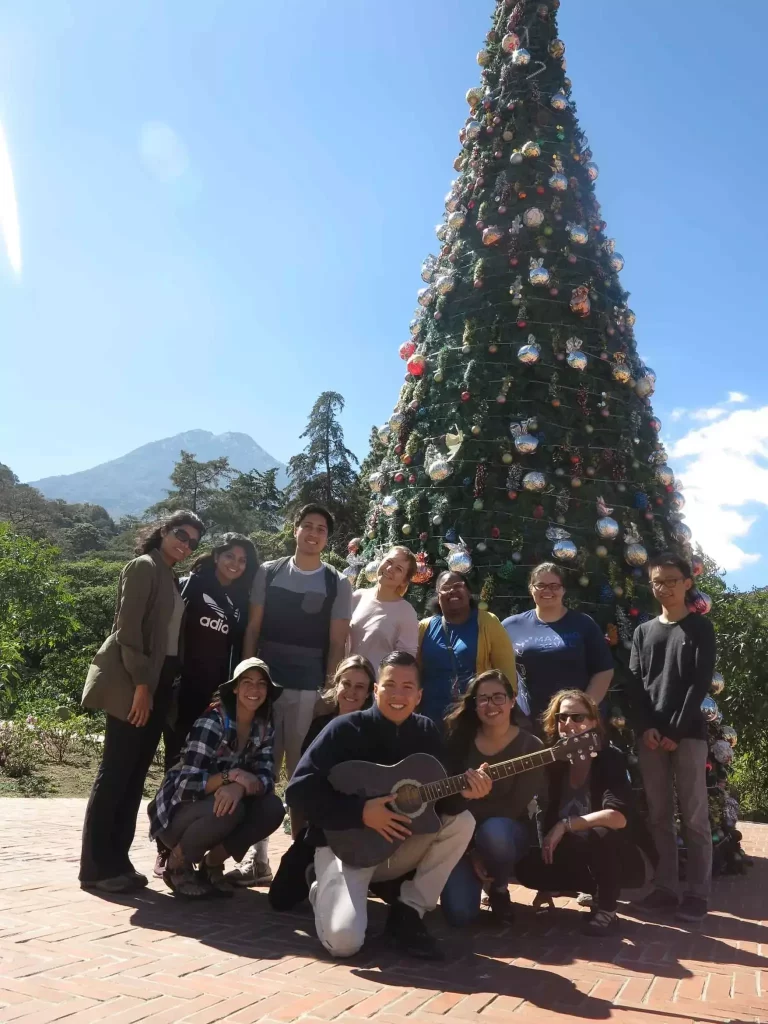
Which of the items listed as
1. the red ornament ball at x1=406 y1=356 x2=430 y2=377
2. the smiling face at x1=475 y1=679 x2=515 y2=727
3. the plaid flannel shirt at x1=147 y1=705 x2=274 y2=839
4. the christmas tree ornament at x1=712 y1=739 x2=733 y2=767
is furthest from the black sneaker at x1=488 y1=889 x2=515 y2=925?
the red ornament ball at x1=406 y1=356 x2=430 y2=377

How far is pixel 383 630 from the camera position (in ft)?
14.8

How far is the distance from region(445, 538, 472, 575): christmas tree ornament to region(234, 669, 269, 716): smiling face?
1.70 metres

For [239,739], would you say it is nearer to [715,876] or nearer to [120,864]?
[120,864]

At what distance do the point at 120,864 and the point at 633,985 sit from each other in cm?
251

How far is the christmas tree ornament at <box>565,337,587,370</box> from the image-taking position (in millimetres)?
5633

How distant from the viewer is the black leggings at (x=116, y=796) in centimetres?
389

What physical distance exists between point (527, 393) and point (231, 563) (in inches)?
103

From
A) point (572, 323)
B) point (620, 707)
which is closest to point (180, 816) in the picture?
point (620, 707)

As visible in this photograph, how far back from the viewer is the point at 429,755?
339 centimetres

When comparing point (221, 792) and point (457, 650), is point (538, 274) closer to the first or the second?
point (457, 650)

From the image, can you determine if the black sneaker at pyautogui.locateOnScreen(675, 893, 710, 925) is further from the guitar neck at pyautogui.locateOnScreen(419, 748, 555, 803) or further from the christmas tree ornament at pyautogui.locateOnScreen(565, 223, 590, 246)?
the christmas tree ornament at pyautogui.locateOnScreen(565, 223, 590, 246)

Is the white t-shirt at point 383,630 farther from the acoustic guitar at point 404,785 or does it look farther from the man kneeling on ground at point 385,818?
the acoustic guitar at point 404,785

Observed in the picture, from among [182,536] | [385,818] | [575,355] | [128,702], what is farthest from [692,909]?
[575,355]

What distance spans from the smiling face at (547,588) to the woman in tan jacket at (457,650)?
0.92 ft
